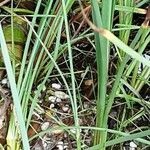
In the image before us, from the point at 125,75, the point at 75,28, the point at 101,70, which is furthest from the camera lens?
the point at 75,28

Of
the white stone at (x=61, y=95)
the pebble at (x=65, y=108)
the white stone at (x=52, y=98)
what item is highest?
the white stone at (x=61, y=95)

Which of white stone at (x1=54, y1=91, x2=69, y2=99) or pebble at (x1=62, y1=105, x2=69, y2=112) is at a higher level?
white stone at (x1=54, y1=91, x2=69, y2=99)

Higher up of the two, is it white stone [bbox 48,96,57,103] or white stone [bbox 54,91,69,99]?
white stone [bbox 54,91,69,99]

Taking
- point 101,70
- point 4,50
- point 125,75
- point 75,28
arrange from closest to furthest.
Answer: point 4,50
point 101,70
point 125,75
point 75,28

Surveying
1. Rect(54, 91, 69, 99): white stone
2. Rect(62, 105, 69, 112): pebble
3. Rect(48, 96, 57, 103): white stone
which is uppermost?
Rect(54, 91, 69, 99): white stone

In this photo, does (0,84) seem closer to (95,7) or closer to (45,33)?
(45,33)

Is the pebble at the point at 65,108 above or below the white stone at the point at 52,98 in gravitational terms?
below

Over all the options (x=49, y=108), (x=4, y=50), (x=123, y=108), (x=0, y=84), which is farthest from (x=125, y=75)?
(x=4, y=50)

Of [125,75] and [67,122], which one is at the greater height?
[125,75]

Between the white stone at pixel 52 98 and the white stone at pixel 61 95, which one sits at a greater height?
the white stone at pixel 61 95

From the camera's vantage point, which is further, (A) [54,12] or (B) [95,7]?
(A) [54,12]

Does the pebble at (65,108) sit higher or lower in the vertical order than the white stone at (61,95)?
lower
